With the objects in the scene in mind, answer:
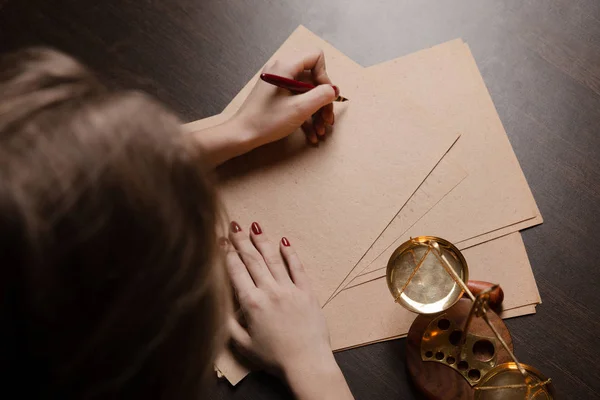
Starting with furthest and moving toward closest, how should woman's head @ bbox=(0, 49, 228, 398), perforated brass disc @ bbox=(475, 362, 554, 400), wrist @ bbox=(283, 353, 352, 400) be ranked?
wrist @ bbox=(283, 353, 352, 400) → perforated brass disc @ bbox=(475, 362, 554, 400) → woman's head @ bbox=(0, 49, 228, 398)

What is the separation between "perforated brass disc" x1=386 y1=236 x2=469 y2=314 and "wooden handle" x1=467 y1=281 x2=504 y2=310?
7 centimetres

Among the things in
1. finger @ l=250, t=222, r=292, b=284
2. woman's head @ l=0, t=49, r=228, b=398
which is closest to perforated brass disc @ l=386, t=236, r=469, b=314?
finger @ l=250, t=222, r=292, b=284

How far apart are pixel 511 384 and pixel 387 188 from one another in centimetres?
34

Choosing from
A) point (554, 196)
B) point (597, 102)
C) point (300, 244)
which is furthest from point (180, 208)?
point (597, 102)

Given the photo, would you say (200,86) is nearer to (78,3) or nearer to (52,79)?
(78,3)

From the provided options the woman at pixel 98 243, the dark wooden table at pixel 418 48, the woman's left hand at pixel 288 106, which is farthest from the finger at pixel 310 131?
the woman at pixel 98 243

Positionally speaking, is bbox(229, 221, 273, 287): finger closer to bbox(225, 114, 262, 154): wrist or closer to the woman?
bbox(225, 114, 262, 154): wrist

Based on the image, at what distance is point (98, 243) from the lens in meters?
0.50

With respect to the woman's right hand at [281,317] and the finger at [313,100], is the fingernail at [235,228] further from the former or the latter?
the finger at [313,100]

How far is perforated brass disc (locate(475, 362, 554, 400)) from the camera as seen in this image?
723 millimetres

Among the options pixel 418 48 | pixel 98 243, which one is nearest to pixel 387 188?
pixel 418 48

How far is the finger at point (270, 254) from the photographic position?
0.91m

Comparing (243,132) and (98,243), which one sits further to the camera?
(243,132)

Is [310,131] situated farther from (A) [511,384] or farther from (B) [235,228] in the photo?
(A) [511,384]
